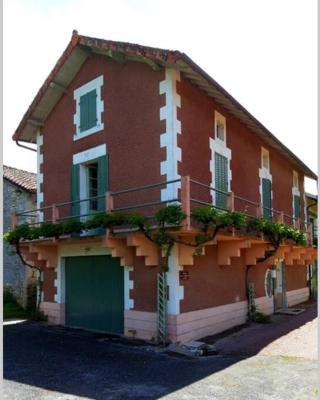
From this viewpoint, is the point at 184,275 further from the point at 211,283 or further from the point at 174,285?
the point at 211,283

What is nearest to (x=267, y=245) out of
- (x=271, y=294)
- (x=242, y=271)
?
(x=242, y=271)

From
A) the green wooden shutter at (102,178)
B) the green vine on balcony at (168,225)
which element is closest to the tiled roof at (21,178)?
the green vine on balcony at (168,225)

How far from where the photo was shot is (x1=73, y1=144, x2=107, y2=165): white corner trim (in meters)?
11.7

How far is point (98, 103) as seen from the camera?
39.4 feet

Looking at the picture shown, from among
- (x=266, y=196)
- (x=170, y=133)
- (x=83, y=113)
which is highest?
(x=83, y=113)

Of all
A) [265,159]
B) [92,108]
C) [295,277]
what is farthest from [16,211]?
[295,277]

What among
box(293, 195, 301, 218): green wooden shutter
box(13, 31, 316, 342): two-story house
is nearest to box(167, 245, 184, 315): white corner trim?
box(13, 31, 316, 342): two-story house

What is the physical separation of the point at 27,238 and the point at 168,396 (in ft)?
23.8

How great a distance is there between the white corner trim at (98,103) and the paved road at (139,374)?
19.3 ft

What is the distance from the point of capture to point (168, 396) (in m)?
6.11

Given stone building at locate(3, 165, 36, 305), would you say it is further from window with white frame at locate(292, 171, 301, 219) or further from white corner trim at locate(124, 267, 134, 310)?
window with white frame at locate(292, 171, 301, 219)

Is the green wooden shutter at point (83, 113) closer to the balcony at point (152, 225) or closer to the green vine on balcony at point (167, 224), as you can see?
the balcony at point (152, 225)

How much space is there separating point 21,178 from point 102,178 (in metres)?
7.55

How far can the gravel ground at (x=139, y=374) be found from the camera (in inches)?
246
